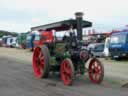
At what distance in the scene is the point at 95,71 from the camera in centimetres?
1157

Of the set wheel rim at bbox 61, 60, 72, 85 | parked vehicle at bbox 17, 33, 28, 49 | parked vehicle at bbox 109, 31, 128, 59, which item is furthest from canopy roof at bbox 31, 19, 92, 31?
parked vehicle at bbox 17, 33, 28, 49

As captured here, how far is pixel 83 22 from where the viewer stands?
503 inches

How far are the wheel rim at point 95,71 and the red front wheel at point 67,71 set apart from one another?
95cm

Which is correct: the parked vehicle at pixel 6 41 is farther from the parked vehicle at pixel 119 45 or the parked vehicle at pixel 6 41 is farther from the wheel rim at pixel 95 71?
the wheel rim at pixel 95 71

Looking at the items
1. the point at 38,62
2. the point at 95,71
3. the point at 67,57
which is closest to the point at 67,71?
the point at 67,57

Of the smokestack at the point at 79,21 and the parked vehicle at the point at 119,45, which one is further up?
the smokestack at the point at 79,21

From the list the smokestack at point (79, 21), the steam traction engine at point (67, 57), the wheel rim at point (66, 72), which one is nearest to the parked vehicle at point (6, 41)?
the steam traction engine at point (67, 57)

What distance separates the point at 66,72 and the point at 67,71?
76 millimetres

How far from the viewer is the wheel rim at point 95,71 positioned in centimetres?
1121

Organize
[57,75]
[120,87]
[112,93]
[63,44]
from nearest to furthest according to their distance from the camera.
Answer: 1. [112,93]
2. [120,87]
3. [63,44]
4. [57,75]

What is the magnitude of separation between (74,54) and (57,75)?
5.99ft

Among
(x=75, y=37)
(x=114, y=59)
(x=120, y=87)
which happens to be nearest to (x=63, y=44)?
(x=75, y=37)

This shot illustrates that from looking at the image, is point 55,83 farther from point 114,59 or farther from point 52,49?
point 114,59

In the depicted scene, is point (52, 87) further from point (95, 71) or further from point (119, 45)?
point (119, 45)
